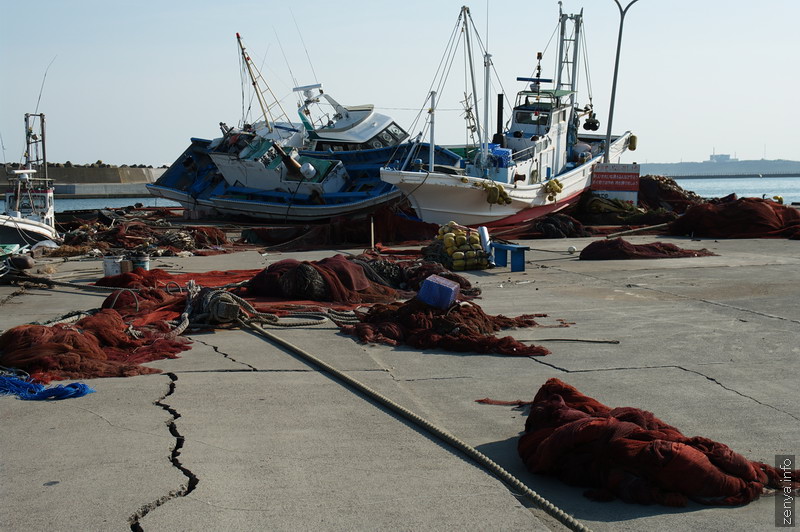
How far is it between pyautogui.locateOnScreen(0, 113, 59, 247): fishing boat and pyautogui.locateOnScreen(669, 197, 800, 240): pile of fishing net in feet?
55.6

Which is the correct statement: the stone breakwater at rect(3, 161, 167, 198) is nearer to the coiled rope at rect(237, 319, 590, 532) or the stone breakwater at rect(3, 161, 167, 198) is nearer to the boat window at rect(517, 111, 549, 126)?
→ the boat window at rect(517, 111, 549, 126)

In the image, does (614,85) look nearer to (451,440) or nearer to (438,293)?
(438,293)

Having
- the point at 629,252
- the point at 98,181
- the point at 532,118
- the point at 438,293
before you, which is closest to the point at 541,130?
the point at 532,118

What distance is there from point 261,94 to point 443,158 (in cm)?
964

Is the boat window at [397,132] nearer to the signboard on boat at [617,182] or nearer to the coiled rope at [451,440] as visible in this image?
the signboard on boat at [617,182]

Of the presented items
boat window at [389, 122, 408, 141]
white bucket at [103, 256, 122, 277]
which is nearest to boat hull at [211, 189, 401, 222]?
boat window at [389, 122, 408, 141]

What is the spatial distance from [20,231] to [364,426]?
18401mm

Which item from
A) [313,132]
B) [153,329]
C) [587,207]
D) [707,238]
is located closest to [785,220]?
[707,238]

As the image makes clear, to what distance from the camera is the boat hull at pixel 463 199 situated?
797 inches

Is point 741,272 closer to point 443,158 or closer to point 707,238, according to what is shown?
point 707,238

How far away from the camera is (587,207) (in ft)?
82.6

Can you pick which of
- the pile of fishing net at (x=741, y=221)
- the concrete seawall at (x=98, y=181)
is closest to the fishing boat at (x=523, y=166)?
the pile of fishing net at (x=741, y=221)

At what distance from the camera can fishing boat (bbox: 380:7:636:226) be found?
819 inches

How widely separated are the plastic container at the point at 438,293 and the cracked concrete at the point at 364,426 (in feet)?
2.62
